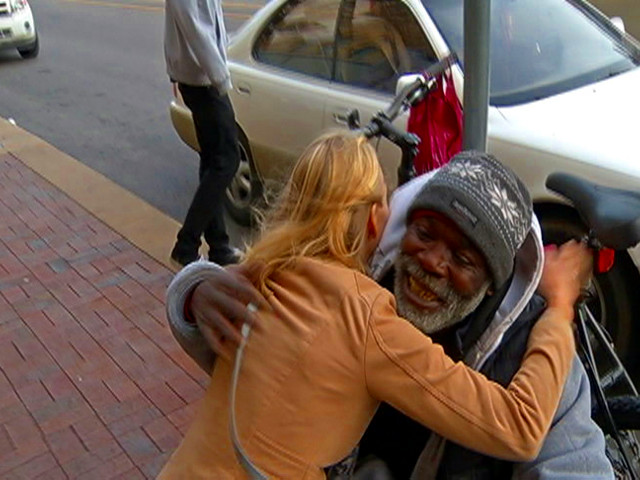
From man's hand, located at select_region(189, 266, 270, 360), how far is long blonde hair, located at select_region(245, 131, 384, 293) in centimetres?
4

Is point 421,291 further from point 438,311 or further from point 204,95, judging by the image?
point 204,95

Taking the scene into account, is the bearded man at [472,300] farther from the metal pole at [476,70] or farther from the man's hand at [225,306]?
the metal pole at [476,70]

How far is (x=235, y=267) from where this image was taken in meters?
1.72

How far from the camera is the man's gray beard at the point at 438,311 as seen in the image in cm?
155

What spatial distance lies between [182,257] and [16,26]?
9.32 meters

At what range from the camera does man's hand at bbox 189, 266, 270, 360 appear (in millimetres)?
1562

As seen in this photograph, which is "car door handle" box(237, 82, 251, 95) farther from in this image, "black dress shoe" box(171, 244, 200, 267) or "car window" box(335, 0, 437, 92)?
"black dress shoe" box(171, 244, 200, 267)

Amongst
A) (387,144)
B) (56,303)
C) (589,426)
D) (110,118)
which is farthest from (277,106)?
(110,118)

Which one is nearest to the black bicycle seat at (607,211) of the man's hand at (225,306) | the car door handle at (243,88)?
the man's hand at (225,306)

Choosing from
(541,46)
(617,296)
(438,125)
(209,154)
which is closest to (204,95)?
(209,154)

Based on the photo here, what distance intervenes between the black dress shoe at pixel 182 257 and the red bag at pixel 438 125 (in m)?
2.31

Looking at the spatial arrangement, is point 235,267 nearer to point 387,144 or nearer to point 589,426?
point 589,426

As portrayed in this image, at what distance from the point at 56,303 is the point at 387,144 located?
2052mm

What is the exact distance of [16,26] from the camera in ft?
40.3
